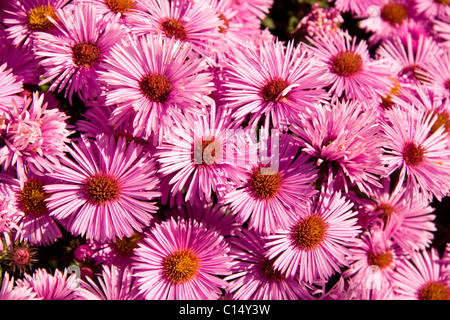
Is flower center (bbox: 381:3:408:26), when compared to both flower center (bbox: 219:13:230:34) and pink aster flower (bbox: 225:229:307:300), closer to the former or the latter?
flower center (bbox: 219:13:230:34)

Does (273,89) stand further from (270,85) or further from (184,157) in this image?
(184,157)

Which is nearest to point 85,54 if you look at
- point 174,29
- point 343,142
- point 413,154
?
point 174,29

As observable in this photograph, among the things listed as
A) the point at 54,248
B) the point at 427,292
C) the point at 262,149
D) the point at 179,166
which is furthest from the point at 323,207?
the point at 54,248

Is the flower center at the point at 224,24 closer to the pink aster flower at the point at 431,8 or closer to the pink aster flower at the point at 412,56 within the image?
the pink aster flower at the point at 412,56

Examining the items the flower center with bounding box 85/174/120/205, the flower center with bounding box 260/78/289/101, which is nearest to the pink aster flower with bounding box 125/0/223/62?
the flower center with bounding box 260/78/289/101

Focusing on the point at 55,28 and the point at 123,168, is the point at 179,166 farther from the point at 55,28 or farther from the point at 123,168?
the point at 55,28
